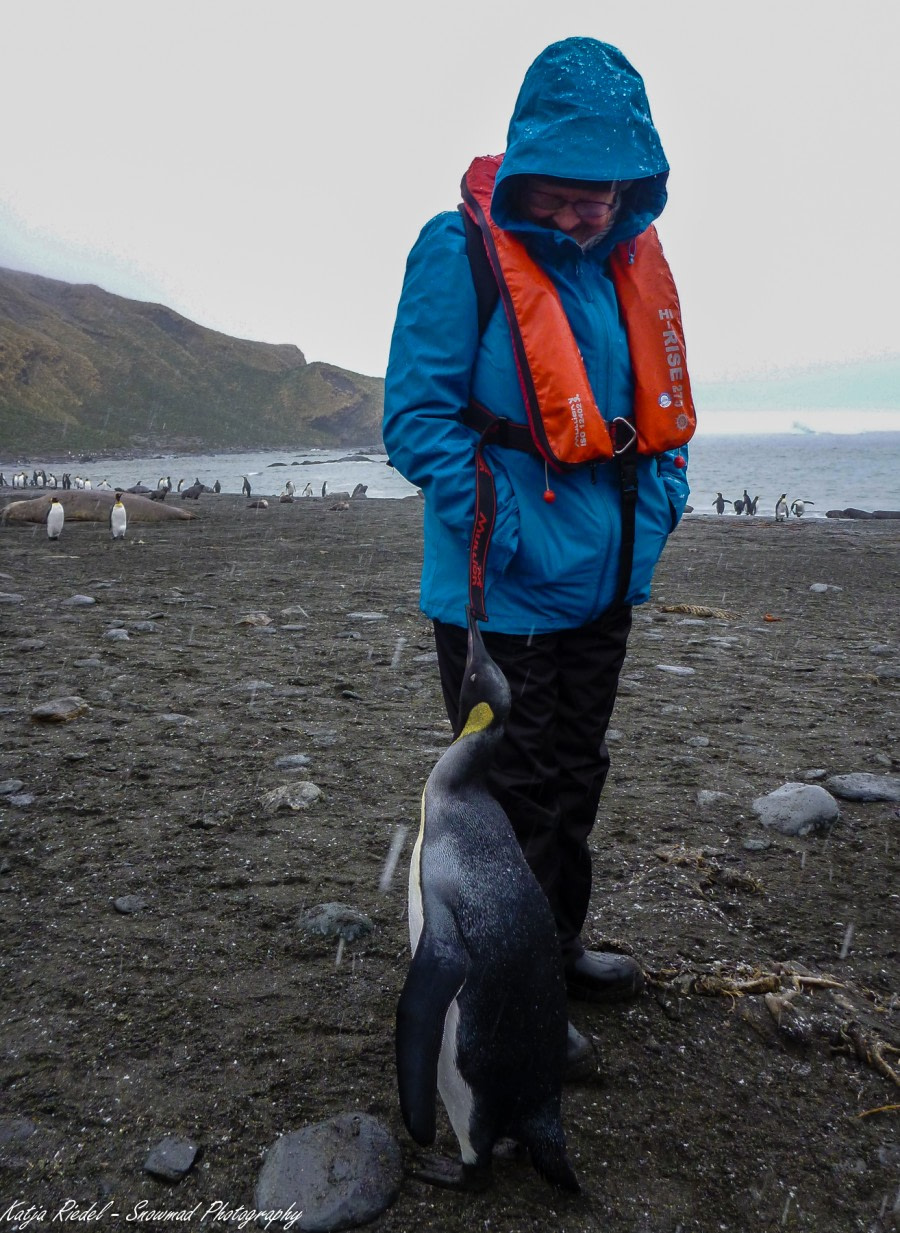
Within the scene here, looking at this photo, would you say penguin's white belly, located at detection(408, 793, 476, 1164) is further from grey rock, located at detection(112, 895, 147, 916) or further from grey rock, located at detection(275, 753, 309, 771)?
grey rock, located at detection(275, 753, 309, 771)

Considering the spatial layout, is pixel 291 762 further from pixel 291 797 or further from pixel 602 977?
pixel 602 977

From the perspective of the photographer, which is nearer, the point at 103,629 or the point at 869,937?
the point at 869,937

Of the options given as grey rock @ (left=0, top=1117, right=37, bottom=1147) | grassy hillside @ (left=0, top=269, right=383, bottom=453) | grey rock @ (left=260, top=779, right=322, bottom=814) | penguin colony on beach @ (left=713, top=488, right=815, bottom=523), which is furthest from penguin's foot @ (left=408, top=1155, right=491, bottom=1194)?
grassy hillside @ (left=0, top=269, right=383, bottom=453)

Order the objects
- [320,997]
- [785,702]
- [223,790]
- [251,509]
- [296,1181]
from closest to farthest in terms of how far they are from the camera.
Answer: [296,1181] < [320,997] < [223,790] < [785,702] < [251,509]

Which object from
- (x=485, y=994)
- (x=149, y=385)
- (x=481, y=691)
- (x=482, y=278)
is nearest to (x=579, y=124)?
(x=482, y=278)

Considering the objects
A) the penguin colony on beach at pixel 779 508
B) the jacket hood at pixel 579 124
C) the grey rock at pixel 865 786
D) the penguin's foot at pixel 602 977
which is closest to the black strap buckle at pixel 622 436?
the jacket hood at pixel 579 124

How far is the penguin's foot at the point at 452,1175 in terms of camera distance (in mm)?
1742

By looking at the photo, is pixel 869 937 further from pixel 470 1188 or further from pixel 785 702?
pixel 785 702

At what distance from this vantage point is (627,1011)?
2320 mm

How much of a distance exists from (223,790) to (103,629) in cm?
322

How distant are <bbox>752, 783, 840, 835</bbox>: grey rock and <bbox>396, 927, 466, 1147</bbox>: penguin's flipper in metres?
2.02

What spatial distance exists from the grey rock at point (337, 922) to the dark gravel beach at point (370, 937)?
3cm

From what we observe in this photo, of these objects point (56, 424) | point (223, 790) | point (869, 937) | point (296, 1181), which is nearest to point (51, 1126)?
point (296, 1181)

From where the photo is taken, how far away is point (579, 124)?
2.05 metres
